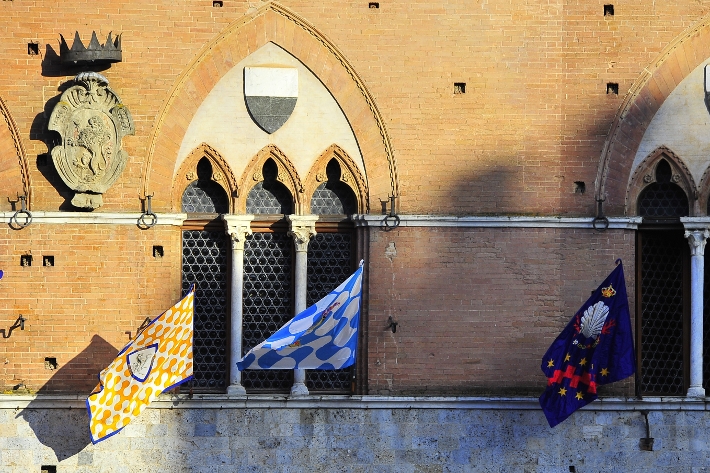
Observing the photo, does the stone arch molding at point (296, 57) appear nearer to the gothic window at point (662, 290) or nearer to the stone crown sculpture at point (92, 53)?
the stone crown sculpture at point (92, 53)

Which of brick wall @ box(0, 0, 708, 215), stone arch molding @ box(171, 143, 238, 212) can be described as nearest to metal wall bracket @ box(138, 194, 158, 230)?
brick wall @ box(0, 0, 708, 215)

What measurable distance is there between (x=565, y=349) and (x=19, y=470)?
697 centimetres

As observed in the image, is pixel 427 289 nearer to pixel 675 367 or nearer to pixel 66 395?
pixel 675 367

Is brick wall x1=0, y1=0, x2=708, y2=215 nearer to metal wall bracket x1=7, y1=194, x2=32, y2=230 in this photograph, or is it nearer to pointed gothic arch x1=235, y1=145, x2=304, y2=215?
metal wall bracket x1=7, y1=194, x2=32, y2=230

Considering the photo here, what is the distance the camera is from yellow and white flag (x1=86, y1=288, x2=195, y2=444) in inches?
637

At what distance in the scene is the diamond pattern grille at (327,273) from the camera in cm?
1750

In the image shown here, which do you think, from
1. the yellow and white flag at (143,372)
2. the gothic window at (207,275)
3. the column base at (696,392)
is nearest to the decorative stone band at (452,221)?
the gothic window at (207,275)

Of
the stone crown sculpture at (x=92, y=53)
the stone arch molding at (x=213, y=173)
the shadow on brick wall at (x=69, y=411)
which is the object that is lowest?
the shadow on brick wall at (x=69, y=411)

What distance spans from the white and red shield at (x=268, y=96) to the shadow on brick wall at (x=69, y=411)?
3486mm

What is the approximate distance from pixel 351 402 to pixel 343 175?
9.59ft

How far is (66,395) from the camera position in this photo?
1684 centimetres

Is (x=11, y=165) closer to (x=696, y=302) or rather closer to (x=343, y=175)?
(x=343, y=175)

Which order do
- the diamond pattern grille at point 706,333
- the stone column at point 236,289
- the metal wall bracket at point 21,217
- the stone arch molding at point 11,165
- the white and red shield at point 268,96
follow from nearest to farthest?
1. the metal wall bracket at point 21,217
2. the stone arch molding at point 11,165
3. the stone column at point 236,289
4. the white and red shield at point 268,96
5. the diamond pattern grille at point 706,333

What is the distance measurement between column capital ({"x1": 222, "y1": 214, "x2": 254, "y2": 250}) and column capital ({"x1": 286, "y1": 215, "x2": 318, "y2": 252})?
0.55 metres
